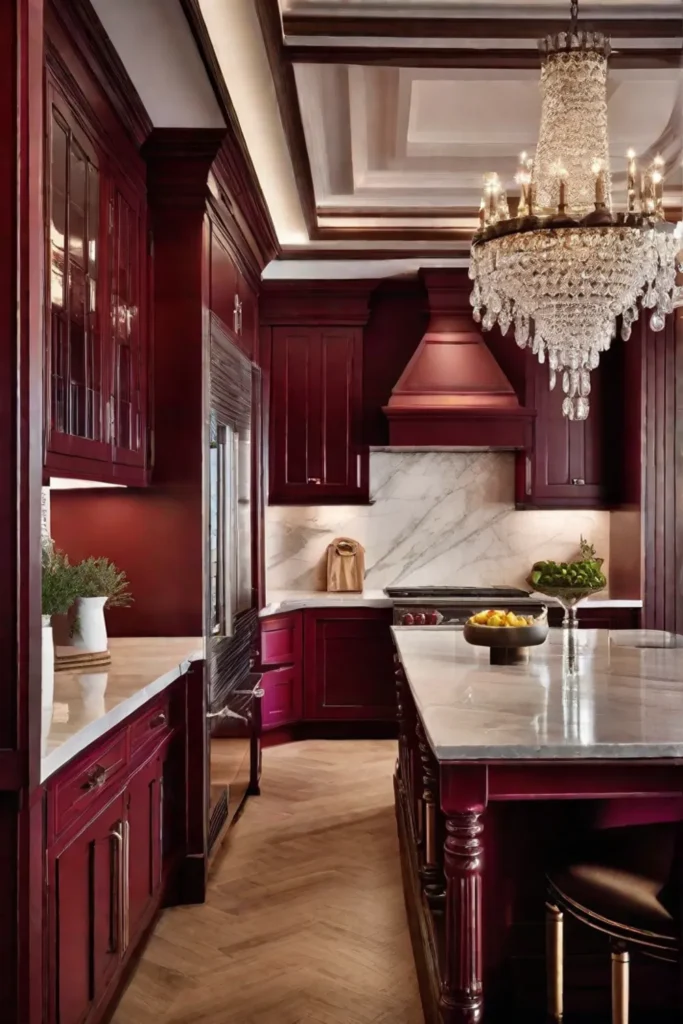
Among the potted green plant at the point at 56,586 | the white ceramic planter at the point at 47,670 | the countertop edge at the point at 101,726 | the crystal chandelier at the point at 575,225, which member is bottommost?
the countertop edge at the point at 101,726

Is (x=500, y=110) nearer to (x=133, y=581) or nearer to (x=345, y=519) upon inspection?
(x=133, y=581)

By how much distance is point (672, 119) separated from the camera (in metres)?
3.96

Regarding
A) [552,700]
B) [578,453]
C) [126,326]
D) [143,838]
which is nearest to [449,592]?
[578,453]

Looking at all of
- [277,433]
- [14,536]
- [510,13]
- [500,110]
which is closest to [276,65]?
[510,13]

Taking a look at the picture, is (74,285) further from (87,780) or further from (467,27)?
(467,27)

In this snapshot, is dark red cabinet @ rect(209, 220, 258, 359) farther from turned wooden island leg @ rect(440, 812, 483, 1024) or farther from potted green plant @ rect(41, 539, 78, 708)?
turned wooden island leg @ rect(440, 812, 483, 1024)

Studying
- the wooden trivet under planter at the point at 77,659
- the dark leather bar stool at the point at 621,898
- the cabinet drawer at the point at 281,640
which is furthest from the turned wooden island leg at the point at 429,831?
the cabinet drawer at the point at 281,640

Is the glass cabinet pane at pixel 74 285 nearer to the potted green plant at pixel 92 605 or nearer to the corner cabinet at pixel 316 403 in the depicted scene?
the potted green plant at pixel 92 605

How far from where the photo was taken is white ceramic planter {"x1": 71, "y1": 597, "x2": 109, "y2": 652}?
2902mm

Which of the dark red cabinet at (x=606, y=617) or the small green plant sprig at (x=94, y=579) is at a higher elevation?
the small green plant sprig at (x=94, y=579)

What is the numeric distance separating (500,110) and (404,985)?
336cm

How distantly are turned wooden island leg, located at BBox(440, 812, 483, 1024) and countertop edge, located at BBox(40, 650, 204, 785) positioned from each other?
844 millimetres

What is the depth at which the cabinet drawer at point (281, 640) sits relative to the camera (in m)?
5.32

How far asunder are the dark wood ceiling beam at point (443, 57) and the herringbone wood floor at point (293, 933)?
300 centimetres
